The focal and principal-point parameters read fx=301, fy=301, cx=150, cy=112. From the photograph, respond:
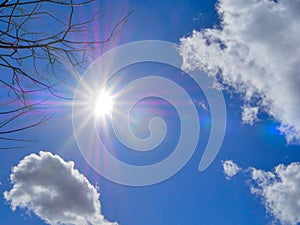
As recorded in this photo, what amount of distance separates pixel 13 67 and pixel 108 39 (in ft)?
3.44

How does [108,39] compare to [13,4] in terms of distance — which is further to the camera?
[108,39]

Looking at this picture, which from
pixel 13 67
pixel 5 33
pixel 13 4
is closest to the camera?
pixel 13 4

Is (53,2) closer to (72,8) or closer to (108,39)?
(72,8)

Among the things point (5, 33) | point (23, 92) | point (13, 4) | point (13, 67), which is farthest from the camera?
point (23, 92)

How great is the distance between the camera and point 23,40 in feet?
9.86

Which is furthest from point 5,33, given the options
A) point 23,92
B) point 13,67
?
point 23,92

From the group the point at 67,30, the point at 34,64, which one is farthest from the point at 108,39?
the point at 34,64

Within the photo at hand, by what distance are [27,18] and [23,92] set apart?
0.85 meters

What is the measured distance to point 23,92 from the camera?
358 cm

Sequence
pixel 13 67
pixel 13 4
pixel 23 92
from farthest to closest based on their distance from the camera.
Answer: pixel 23 92 → pixel 13 67 → pixel 13 4

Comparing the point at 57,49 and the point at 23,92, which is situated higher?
the point at 57,49

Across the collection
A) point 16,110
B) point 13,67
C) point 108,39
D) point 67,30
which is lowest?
point 16,110

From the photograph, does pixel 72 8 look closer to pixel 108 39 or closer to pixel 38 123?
pixel 108 39

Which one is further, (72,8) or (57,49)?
(57,49)
